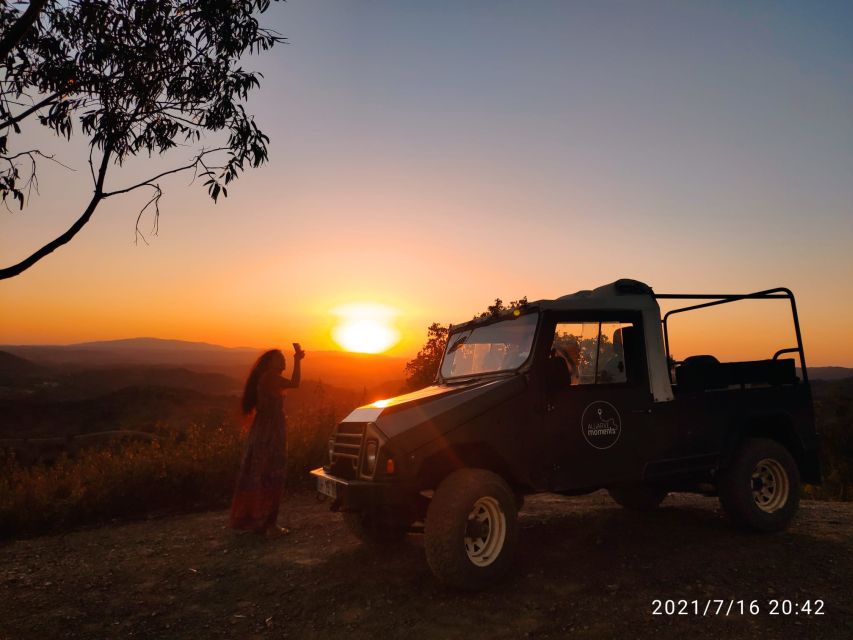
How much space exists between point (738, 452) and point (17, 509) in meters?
8.86

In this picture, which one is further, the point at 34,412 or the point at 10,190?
the point at 34,412

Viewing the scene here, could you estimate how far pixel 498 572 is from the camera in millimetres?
4586

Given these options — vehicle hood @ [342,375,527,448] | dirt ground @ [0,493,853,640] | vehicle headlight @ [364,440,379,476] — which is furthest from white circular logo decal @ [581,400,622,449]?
vehicle headlight @ [364,440,379,476]

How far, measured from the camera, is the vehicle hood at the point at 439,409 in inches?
181

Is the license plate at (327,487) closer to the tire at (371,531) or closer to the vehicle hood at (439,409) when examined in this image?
the vehicle hood at (439,409)

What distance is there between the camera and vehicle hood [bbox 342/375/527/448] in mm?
4586

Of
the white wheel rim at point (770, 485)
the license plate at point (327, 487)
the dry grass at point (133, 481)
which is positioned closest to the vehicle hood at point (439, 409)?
the license plate at point (327, 487)

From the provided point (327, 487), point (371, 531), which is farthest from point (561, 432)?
point (371, 531)

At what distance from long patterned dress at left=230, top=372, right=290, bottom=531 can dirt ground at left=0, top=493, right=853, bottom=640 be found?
0.96 feet

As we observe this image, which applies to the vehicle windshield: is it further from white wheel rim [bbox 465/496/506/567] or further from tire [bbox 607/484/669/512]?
tire [bbox 607/484/669/512]

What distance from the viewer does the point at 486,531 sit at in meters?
4.71

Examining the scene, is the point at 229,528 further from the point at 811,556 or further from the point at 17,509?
the point at 811,556

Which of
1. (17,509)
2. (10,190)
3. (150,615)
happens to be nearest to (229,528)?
(150,615)

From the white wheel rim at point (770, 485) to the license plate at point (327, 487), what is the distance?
14.9 feet
